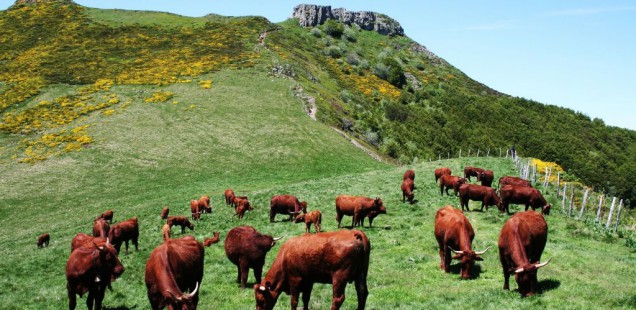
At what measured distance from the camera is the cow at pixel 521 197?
26.8m

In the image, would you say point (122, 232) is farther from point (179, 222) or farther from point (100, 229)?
point (179, 222)

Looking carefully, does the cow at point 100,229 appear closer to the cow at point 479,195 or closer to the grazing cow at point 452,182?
the cow at point 479,195

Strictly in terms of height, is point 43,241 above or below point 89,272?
below

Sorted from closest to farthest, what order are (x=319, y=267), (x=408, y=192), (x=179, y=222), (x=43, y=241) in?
(x=319, y=267)
(x=179, y=222)
(x=43, y=241)
(x=408, y=192)

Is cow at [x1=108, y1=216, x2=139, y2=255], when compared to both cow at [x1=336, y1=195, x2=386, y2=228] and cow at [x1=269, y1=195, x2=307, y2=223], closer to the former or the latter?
cow at [x1=269, y1=195, x2=307, y2=223]

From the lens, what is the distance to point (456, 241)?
16594 mm

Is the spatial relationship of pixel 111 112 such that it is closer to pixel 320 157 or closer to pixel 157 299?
pixel 320 157

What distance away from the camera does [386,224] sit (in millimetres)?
24969

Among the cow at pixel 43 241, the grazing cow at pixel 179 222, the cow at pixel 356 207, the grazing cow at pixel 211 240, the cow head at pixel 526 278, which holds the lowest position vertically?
the cow at pixel 43 241

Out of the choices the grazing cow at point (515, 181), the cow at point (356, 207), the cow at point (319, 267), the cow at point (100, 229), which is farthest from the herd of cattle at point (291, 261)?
the grazing cow at point (515, 181)

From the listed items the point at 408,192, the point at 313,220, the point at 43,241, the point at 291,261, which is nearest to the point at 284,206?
the point at 313,220

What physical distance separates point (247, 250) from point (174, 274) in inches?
142

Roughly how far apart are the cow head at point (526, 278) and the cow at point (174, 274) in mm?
8511

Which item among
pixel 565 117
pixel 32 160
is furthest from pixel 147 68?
pixel 565 117
